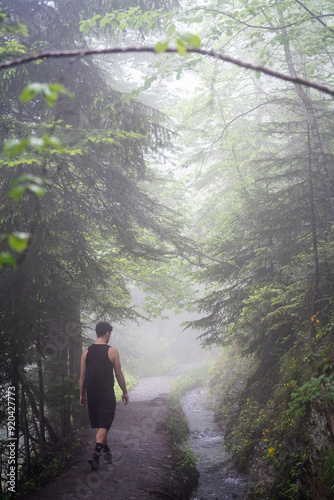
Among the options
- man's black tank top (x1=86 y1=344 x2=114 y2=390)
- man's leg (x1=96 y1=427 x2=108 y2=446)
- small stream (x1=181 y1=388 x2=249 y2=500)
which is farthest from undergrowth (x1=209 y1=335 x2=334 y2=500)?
man's black tank top (x1=86 y1=344 x2=114 y2=390)

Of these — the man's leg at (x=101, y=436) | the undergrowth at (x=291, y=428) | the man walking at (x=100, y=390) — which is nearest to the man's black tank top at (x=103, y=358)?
the man walking at (x=100, y=390)

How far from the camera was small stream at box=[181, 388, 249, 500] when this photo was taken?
18.2 feet

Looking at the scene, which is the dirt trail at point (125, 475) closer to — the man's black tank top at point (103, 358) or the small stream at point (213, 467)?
the small stream at point (213, 467)

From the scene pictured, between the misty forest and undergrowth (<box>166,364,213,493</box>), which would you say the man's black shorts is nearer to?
the misty forest

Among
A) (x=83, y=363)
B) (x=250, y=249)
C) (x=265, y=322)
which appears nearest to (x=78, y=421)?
(x=83, y=363)

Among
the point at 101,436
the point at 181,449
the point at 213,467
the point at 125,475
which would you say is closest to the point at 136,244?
the point at 101,436

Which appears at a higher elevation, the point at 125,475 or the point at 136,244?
the point at 136,244

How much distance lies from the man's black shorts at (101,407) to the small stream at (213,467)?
1.95m

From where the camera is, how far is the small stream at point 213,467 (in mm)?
5551

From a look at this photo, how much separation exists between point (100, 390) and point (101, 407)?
281 millimetres

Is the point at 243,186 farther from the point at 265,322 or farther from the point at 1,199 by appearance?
the point at 1,199

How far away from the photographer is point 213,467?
6.91 metres
